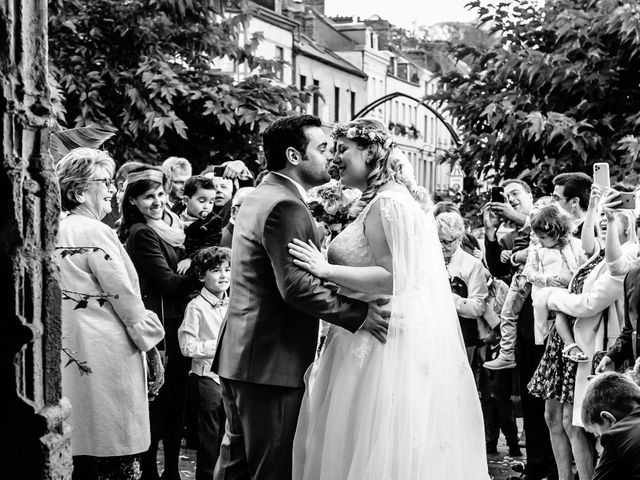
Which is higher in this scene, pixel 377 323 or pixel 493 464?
pixel 377 323

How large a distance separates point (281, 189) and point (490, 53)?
996cm

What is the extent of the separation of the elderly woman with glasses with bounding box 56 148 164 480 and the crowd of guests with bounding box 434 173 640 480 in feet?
7.81

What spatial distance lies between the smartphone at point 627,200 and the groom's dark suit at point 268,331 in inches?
100

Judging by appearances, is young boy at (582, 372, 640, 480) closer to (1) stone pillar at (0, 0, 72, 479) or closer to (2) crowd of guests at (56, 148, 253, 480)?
(2) crowd of guests at (56, 148, 253, 480)

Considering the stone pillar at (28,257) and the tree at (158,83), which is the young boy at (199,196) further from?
the stone pillar at (28,257)

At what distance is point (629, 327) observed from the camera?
664 cm

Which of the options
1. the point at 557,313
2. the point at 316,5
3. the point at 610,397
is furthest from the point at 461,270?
the point at 316,5

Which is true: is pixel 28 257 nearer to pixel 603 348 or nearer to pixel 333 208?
pixel 603 348

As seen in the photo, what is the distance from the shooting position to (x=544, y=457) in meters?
8.41

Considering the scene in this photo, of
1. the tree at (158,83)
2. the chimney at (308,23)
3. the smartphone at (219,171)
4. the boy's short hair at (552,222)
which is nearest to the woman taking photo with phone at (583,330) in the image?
the boy's short hair at (552,222)

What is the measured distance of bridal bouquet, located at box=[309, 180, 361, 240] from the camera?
913 cm

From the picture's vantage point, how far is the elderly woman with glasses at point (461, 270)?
9.04m

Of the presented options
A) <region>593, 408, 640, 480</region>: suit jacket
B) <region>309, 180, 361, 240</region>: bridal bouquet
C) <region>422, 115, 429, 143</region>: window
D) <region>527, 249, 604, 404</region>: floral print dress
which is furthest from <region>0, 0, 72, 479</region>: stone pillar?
<region>422, 115, 429, 143</region>: window

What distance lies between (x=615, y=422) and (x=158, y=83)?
9.37 meters
